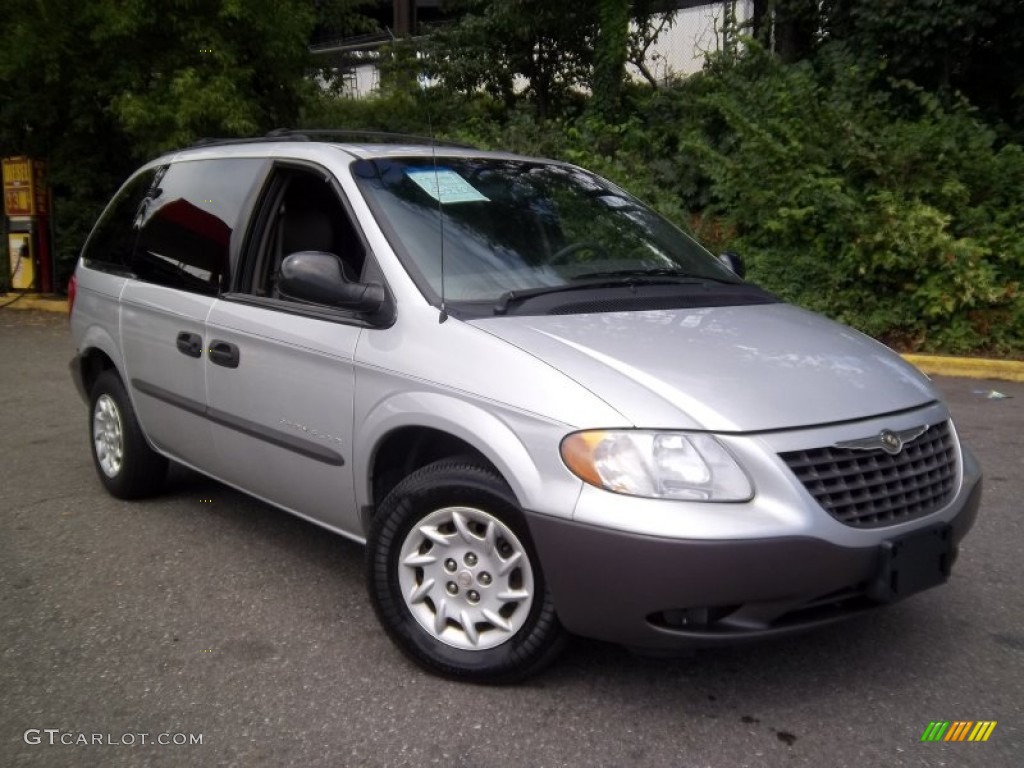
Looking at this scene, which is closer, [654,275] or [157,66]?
[654,275]

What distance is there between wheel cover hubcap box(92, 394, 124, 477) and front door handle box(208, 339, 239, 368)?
3.97ft

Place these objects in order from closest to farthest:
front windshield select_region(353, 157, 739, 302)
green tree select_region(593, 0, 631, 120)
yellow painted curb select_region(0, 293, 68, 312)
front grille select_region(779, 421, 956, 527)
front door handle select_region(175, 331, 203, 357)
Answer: front grille select_region(779, 421, 956, 527) < front windshield select_region(353, 157, 739, 302) < front door handle select_region(175, 331, 203, 357) < yellow painted curb select_region(0, 293, 68, 312) < green tree select_region(593, 0, 631, 120)

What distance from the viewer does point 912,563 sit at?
2.98 metres

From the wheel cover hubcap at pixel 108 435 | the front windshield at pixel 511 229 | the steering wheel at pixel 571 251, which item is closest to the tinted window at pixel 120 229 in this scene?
the wheel cover hubcap at pixel 108 435

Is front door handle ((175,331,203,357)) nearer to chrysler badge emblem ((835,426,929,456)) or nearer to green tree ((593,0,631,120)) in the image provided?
chrysler badge emblem ((835,426,929,456))

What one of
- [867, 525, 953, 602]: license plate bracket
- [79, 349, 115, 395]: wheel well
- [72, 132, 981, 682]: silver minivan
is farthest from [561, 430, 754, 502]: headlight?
[79, 349, 115, 395]: wheel well

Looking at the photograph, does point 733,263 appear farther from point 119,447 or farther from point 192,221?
point 119,447

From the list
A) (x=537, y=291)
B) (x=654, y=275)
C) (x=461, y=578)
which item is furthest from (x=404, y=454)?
(x=654, y=275)

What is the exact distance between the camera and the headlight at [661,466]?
9.18ft

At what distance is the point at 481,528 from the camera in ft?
10.6

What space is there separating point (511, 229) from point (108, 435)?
8.85 feet

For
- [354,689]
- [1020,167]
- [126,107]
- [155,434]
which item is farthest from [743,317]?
[126,107]

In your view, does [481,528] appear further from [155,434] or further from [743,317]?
[155,434]

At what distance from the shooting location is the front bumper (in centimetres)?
275
